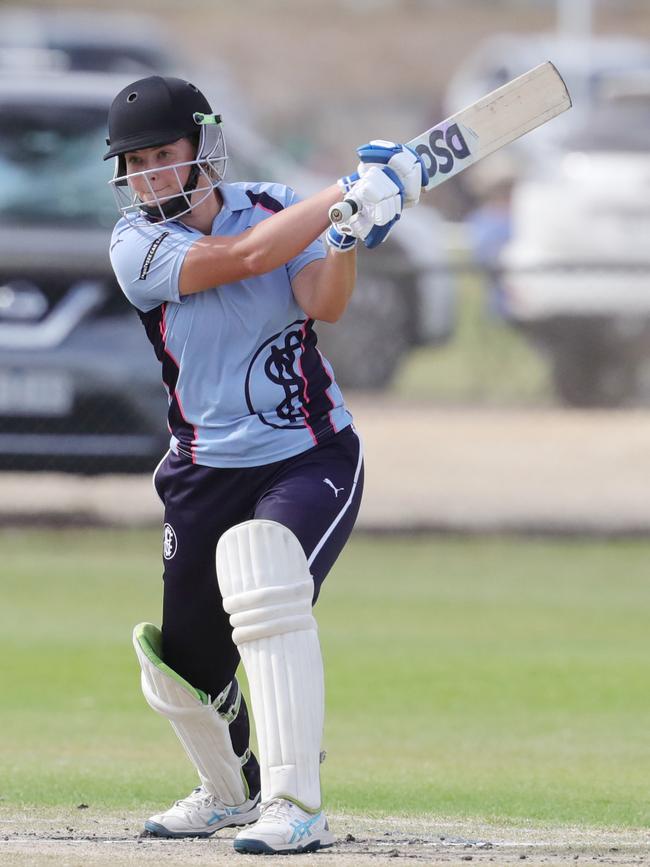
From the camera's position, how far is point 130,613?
9.14 m

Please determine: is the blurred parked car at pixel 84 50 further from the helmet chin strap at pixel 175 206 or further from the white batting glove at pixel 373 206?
the white batting glove at pixel 373 206

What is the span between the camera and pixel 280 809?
14.3 feet

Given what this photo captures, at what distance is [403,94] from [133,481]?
1239 inches

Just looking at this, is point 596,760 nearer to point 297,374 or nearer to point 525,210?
point 297,374

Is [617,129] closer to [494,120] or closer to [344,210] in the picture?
[494,120]

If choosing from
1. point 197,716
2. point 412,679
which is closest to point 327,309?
point 197,716

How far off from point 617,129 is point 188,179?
12848 millimetres

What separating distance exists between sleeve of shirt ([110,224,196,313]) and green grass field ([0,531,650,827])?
1512 millimetres

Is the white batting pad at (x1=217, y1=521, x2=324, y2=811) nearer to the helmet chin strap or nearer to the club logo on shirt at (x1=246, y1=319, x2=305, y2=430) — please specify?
the club logo on shirt at (x1=246, y1=319, x2=305, y2=430)

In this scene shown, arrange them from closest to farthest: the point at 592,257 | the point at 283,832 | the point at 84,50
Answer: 1. the point at 283,832
2. the point at 592,257
3. the point at 84,50

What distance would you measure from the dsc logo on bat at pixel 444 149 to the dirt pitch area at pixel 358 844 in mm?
1629

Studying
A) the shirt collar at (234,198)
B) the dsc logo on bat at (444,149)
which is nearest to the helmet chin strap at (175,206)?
the shirt collar at (234,198)

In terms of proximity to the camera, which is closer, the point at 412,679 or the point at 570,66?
the point at 412,679

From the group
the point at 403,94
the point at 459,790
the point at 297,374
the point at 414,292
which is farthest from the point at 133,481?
the point at 403,94
